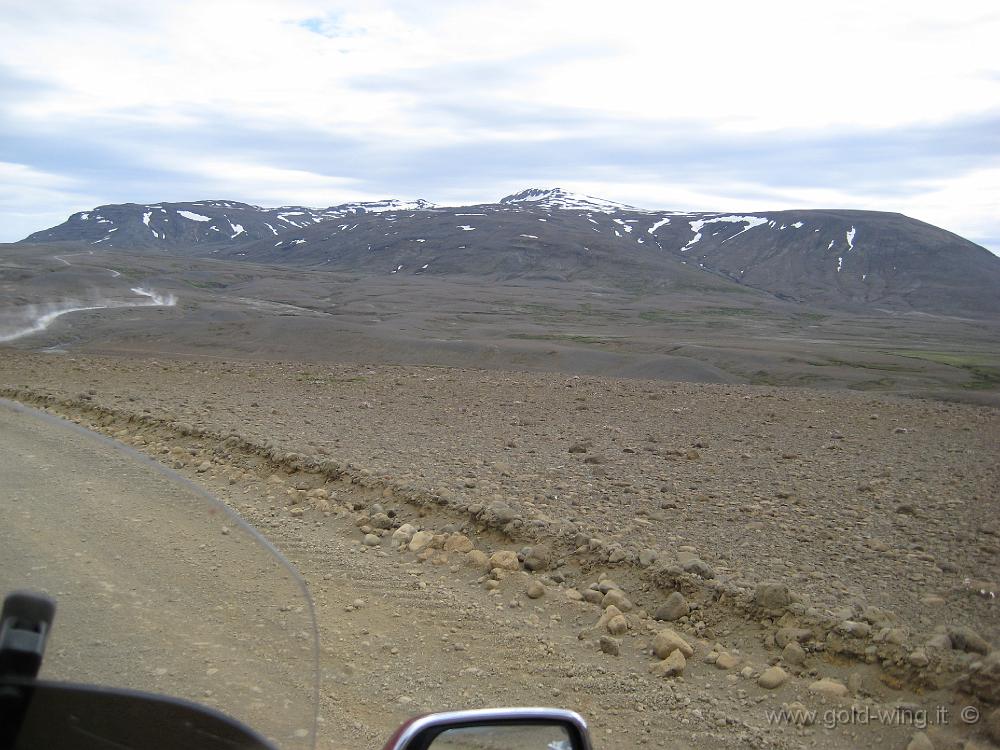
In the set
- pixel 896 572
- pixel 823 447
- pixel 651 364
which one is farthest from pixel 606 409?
pixel 651 364

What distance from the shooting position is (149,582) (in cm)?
238

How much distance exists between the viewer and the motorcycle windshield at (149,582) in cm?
180

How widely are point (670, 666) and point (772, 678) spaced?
56 cm

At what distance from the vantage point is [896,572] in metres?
5.91

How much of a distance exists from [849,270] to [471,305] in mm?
77652

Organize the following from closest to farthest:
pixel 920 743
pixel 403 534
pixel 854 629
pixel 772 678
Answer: pixel 920 743 → pixel 772 678 → pixel 854 629 → pixel 403 534

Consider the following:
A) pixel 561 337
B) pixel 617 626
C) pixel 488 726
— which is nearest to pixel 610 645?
pixel 617 626

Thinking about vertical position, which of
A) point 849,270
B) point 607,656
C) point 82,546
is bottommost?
point 607,656

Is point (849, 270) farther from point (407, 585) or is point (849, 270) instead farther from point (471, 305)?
A: point (407, 585)

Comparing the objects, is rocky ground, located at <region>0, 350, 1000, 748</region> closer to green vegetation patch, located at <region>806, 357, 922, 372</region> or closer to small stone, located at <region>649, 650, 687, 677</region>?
small stone, located at <region>649, 650, 687, 677</region>

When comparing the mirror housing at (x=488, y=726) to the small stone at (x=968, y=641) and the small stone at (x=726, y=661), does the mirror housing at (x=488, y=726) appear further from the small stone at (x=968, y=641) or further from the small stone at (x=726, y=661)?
the small stone at (x=968, y=641)

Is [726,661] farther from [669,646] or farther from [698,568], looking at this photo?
[698,568]

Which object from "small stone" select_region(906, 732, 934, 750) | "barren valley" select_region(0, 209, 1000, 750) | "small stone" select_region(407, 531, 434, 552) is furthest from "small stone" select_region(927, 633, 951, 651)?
"small stone" select_region(407, 531, 434, 552)

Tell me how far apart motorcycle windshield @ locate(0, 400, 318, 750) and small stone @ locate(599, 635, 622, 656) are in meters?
3.21
